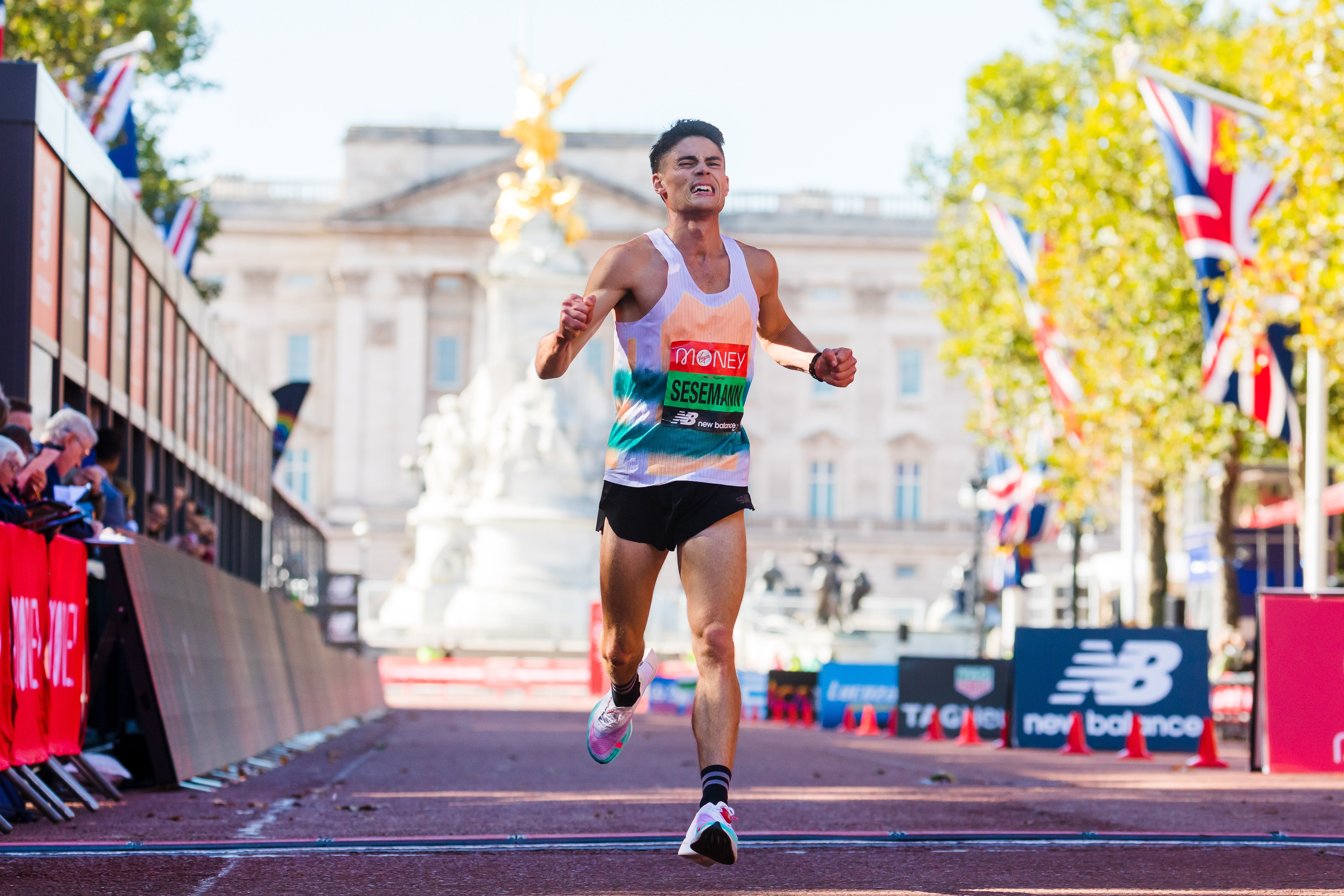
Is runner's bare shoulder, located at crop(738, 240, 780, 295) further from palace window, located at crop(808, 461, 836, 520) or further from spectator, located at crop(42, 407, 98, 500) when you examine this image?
palace window, located at crop(808, 461, 836, 520)

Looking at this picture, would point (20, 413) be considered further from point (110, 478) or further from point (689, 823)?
point (689, 823)

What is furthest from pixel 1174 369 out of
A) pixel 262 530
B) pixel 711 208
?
pixel 711 208

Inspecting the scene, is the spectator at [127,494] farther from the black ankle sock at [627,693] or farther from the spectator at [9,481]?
the black ankle sock at [627,693]

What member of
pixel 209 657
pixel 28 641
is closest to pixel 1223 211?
pixel 209 657

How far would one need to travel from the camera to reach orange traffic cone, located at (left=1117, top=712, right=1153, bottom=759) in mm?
18109

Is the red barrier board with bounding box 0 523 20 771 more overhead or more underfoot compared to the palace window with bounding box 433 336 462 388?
more underfoot

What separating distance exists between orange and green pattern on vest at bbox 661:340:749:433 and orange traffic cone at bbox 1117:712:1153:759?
40.2 ft

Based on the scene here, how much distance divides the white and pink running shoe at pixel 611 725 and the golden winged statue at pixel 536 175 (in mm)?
50311

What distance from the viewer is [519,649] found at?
53375mm

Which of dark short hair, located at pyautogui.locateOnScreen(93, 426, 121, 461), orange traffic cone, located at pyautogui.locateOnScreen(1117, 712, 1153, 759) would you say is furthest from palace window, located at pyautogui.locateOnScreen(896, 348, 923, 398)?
dark short hair, located at pyautogui.locateOnScreen(93, 426, 121, 461)

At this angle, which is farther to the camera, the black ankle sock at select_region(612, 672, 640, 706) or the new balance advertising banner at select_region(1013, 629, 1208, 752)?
the new balance advertising banner at select_region(1013, 629, 1208, 752)

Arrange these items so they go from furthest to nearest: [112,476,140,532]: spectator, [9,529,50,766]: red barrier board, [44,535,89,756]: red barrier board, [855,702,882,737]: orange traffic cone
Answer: [855,702,882,737]: orange traffic cone < [112,476,140,532]: spectator < [44,535,89,756]: red barrier board < [9,529,50,766]: red barrier board

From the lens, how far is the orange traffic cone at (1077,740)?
1866 centimetres

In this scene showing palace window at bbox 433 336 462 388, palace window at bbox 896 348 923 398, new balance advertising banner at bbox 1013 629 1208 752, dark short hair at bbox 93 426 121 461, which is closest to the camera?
dark short hair at bbox 93 426 121 461
